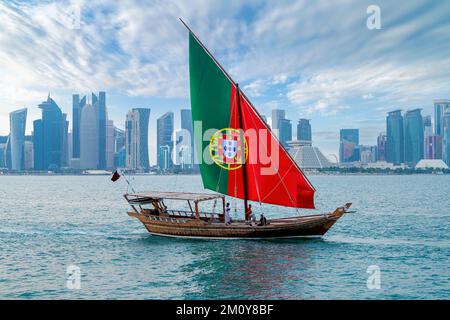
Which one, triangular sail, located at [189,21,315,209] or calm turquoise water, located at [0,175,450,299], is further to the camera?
triangular sail, located at [189,21,315,209]

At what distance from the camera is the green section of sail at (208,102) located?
34.5 metres

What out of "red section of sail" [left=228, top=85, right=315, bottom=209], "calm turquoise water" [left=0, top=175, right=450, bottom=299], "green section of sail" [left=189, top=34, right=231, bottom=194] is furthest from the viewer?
"green section of sail" [left=189, top=34, right=231, bottom=194]

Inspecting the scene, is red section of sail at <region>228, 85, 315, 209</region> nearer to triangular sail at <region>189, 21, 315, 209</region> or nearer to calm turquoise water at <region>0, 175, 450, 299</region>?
triangular sail at <region>189, 21, 315, 209</region>

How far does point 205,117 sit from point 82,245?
16060 mm

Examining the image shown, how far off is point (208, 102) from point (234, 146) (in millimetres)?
4862

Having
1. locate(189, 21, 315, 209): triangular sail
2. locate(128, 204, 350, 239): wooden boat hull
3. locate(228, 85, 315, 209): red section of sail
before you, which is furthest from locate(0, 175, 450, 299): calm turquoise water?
locate(189, 21, 315, 209): triangular sail

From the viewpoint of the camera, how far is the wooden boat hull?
106 ft

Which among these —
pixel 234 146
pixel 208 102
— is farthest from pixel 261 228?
pixel 208 102

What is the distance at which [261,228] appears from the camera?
106ft

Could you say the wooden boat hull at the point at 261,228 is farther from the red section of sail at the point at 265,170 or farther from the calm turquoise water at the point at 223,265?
the red section of sail at the point at 265,170

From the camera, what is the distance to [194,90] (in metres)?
36.3

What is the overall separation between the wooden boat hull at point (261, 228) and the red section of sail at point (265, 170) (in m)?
1.51
